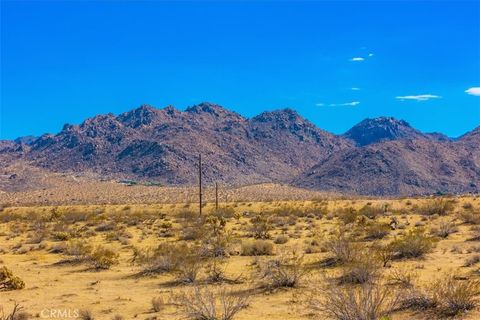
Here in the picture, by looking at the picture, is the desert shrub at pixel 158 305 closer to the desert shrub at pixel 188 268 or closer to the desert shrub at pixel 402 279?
the desert shrub at pixel 188 268

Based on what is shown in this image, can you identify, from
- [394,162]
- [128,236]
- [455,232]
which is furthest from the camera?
[394,162]

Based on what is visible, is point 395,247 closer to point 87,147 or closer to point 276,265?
point 276,265

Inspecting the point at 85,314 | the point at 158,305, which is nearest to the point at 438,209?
the point at 158,305

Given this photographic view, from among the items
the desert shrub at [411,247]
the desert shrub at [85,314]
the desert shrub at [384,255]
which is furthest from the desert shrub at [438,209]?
the desert shrub at [85,314]

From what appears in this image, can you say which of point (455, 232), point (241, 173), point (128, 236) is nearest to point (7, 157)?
point (241, 173)

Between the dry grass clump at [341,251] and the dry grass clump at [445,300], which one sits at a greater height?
the dry grass clump at [341,251]

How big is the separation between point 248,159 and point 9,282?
6154 inches

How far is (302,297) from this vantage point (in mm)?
14398

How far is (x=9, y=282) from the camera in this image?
17.5 metres

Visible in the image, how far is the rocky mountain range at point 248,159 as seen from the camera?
136000 millimetres

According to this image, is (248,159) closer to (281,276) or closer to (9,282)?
(9,282)

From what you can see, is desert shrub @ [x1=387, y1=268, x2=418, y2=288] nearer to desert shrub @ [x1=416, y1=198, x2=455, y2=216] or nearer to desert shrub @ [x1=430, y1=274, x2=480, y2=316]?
desert shrub @ [x1=430, y1=274, x2=480, y2=316]

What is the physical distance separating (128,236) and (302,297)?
19.1m

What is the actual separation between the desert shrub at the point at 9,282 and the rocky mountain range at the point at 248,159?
11526 centimetres
